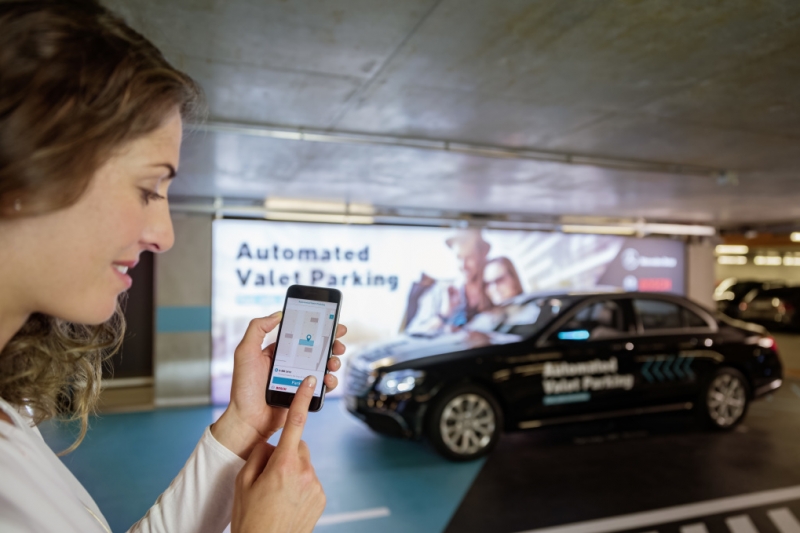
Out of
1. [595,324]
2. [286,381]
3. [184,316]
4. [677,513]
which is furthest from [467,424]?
[184,316]

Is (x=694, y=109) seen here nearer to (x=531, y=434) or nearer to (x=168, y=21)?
(x=168, y=21)

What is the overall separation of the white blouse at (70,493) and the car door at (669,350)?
5.27m

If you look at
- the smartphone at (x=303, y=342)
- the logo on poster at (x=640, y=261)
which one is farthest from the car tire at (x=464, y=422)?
the logo on poster at (x=640, y=261)

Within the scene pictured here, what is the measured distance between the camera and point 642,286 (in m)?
10.6

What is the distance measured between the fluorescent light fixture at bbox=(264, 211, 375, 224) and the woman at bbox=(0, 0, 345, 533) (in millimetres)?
6854

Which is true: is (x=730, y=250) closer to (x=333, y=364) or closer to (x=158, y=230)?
(x=333, y=364)

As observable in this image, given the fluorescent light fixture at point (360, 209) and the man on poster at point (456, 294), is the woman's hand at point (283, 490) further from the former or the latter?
the man on poster at point (456, 294)

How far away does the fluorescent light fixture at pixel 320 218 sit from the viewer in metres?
7.76

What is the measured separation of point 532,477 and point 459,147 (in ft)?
9.43

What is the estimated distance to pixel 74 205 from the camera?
707 mm

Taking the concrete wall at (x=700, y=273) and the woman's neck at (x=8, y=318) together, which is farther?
the concrete wall at (x=700, y=273)

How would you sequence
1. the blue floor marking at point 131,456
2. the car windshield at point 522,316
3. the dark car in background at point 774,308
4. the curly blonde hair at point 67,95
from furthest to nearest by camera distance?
the dark car in background at point 774,308
the car windshield at point 522,316
the blue floor marking at point 131,456
the curly blonde hair at point 67,95

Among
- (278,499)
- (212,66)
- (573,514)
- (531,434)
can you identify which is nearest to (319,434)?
(531,434)

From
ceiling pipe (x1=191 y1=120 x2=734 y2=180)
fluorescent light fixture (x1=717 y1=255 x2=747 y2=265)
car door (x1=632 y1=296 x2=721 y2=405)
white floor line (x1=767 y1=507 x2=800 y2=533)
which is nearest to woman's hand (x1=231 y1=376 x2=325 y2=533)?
ceiling pipe (x1=191 y1=120 x2=734 y2=180)
